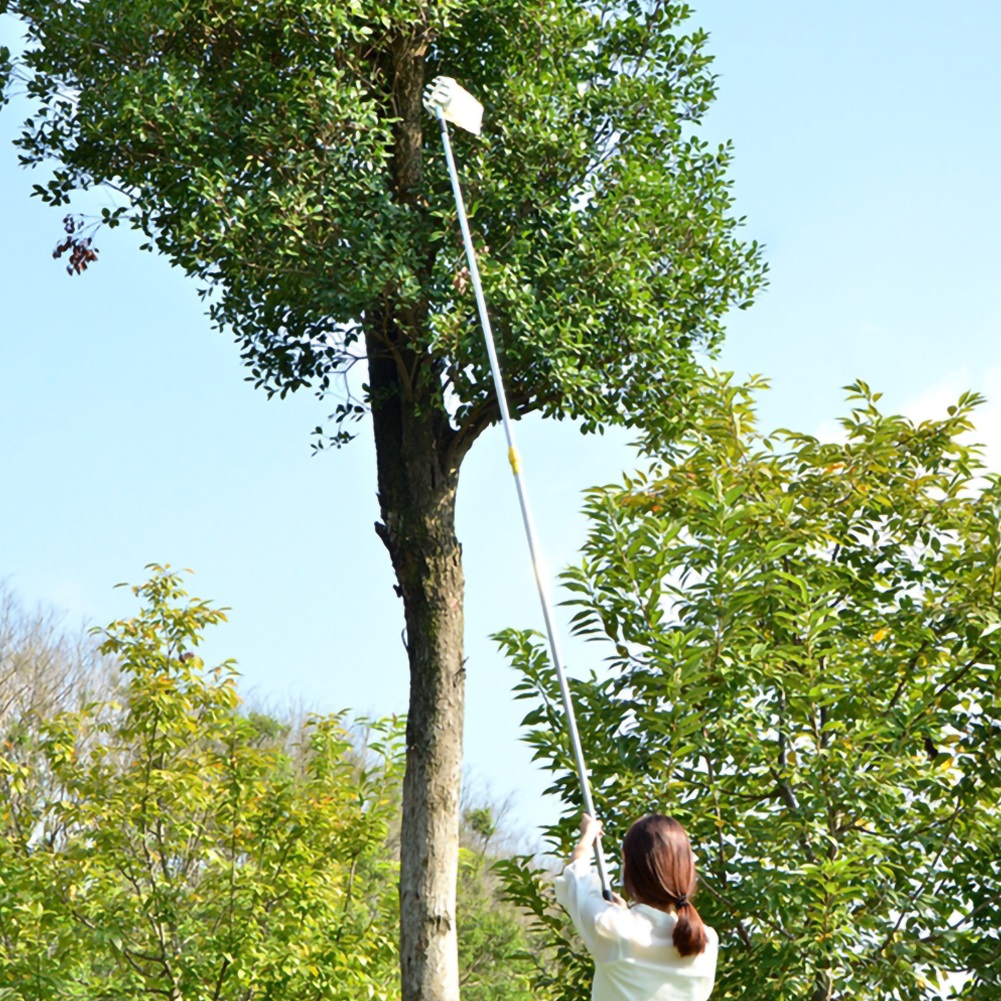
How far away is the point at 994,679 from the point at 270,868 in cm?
448

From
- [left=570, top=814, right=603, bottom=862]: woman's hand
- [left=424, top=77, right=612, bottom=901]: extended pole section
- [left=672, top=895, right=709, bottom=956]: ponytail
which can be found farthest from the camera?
[left=424, top=77, right=612, bottom=901]: extended pole section

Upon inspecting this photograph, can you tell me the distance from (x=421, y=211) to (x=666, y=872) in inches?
239

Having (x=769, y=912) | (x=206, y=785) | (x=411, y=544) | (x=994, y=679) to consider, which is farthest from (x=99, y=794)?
(x=994, y=679)

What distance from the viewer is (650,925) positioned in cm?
301

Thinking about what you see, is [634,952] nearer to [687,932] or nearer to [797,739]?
[687,932]

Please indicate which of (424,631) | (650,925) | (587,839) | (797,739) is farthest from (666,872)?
(424,631)

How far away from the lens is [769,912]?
5.19m

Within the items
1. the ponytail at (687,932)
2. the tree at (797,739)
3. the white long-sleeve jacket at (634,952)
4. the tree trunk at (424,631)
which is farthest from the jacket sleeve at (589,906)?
the tree trunk at (424,631)

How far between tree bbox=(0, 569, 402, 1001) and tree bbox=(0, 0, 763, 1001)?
2.13 ft

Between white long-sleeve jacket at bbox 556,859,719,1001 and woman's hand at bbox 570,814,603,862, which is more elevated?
woman's hand at bbox 570,814,603,862

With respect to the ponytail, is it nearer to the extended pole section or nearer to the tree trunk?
the extended pole section

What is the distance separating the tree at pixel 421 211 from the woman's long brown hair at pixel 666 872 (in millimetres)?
4770

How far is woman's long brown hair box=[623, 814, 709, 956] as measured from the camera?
299 centimetres

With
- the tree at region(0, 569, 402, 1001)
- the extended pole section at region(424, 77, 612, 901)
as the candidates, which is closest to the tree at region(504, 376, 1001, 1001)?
the extended pole section at region(424, 77, 612, 901)
